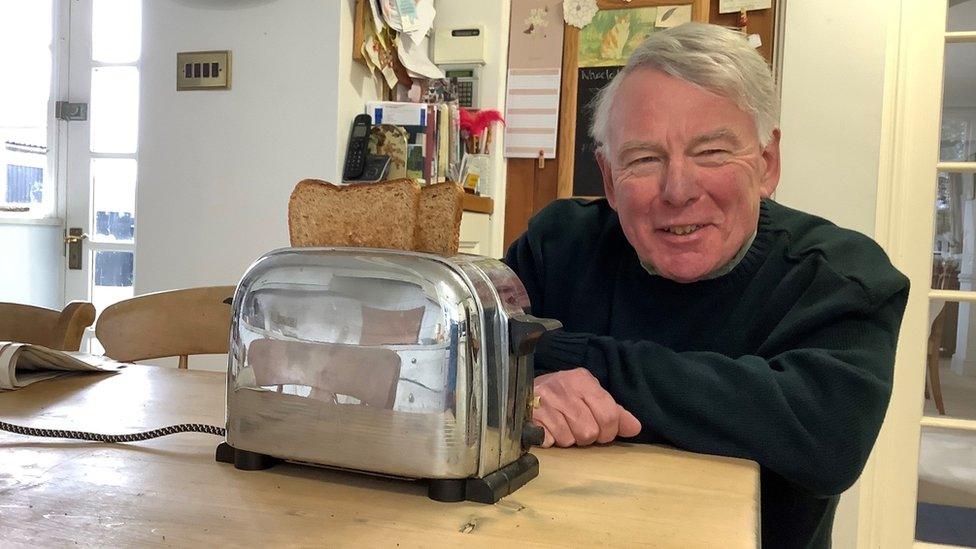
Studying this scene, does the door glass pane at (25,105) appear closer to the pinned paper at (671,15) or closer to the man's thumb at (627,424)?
the pinned paper at (671,15)

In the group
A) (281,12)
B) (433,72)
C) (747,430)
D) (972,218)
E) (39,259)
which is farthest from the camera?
(39,259)

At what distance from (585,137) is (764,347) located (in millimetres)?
1921

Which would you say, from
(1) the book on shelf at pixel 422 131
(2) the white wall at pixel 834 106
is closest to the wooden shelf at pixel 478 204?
(1) the book on shelf at pixel 422 131

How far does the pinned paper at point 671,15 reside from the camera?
2625 millimetres

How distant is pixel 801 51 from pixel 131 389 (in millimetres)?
2143

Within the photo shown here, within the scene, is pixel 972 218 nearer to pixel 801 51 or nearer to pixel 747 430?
pixel 801 51

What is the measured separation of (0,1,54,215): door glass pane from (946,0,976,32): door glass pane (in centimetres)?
319

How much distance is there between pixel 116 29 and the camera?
9.92 feet

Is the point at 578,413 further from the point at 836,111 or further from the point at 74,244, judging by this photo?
the point at 74,244

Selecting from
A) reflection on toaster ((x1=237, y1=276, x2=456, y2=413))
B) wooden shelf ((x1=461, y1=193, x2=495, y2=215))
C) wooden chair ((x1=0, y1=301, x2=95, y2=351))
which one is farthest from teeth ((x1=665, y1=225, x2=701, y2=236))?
wooden shelf ((x1=461, y1=193, x2=495, y2=215))

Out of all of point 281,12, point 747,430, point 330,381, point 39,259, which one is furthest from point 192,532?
point 39,259

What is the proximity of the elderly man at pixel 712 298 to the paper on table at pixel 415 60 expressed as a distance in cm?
167

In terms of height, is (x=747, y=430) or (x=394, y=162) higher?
(x=394, y=162)

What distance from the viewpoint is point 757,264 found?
3.45 ft
